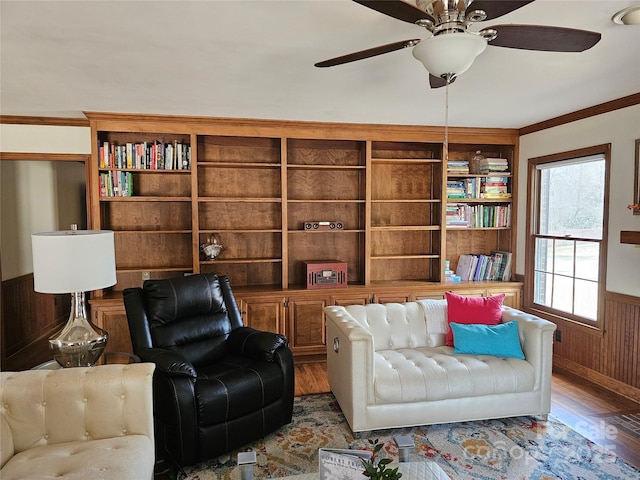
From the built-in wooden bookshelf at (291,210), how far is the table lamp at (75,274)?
1.54 meters

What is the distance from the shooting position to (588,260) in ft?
12.7

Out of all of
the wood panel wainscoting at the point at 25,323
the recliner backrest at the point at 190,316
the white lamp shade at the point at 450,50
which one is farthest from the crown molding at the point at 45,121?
the white lamp shade at the point at 450,50

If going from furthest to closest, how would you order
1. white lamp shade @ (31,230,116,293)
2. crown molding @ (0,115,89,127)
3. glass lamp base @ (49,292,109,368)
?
crown molding @ (0,115,89,127) < glass lamp base @ (49,292,109,368) < white lamp shade @ (31,230,116,293)

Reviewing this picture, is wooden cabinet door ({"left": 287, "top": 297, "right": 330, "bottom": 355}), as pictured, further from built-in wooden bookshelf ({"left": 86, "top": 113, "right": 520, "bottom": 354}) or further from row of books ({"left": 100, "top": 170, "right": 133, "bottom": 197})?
row of books ({"left": 100, "top": 170, "right": 133, "bottom": 197})

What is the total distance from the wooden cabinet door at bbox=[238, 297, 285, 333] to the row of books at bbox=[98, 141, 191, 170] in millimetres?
1454

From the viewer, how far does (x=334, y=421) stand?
3029mm

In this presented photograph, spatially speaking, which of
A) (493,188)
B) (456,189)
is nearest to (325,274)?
(456,189)

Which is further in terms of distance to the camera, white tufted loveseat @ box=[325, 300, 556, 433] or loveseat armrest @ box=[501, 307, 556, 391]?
loveseat armrest @ box=[501, 307, 556, 391]

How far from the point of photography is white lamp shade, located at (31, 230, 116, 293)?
88.4 inches

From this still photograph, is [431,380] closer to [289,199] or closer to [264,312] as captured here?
[264,312]

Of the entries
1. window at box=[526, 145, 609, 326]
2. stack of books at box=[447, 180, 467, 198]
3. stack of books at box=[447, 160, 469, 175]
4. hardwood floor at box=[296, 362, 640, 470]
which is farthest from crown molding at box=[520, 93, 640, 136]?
hardwood floor at box=[296, 362, 640, 470]

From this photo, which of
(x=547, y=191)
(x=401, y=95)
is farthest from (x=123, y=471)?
(x=547, y=191)

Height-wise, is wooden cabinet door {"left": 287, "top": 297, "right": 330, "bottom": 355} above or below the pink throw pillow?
below

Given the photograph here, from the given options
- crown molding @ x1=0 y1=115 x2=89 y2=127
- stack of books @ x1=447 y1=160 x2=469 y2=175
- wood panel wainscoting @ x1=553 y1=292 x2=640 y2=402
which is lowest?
wood panel wainscoting @ x1=553 y1=292 x2=640 y2=402
